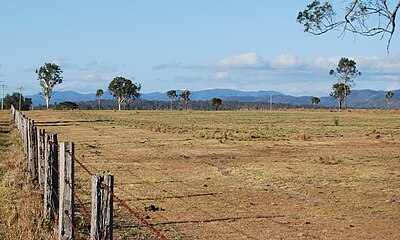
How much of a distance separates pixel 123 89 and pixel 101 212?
14375cm

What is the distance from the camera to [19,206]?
36.2 ft

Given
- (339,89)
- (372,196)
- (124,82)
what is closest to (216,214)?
(372,196)

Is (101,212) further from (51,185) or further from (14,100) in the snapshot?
(14,100)

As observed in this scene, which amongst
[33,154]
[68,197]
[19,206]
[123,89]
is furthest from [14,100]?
[68,197]

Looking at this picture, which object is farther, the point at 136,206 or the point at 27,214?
the point at 136,206

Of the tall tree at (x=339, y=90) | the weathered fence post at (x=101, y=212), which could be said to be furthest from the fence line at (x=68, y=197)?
the tall tree at (x=339, y=90)

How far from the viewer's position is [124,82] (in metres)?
149

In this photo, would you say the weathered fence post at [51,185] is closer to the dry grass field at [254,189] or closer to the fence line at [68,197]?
the fence line at [68,197]

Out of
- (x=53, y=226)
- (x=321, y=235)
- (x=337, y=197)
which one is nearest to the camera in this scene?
(x=53, y=226)

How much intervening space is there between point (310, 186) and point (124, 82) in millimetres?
135920

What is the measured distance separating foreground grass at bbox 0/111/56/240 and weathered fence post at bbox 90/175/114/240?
2.42m

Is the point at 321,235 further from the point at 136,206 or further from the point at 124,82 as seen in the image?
the point at 124,82

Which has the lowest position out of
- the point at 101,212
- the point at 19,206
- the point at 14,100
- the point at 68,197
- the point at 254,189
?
the point at 254,189

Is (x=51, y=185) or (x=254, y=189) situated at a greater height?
(x=51, y=185)
